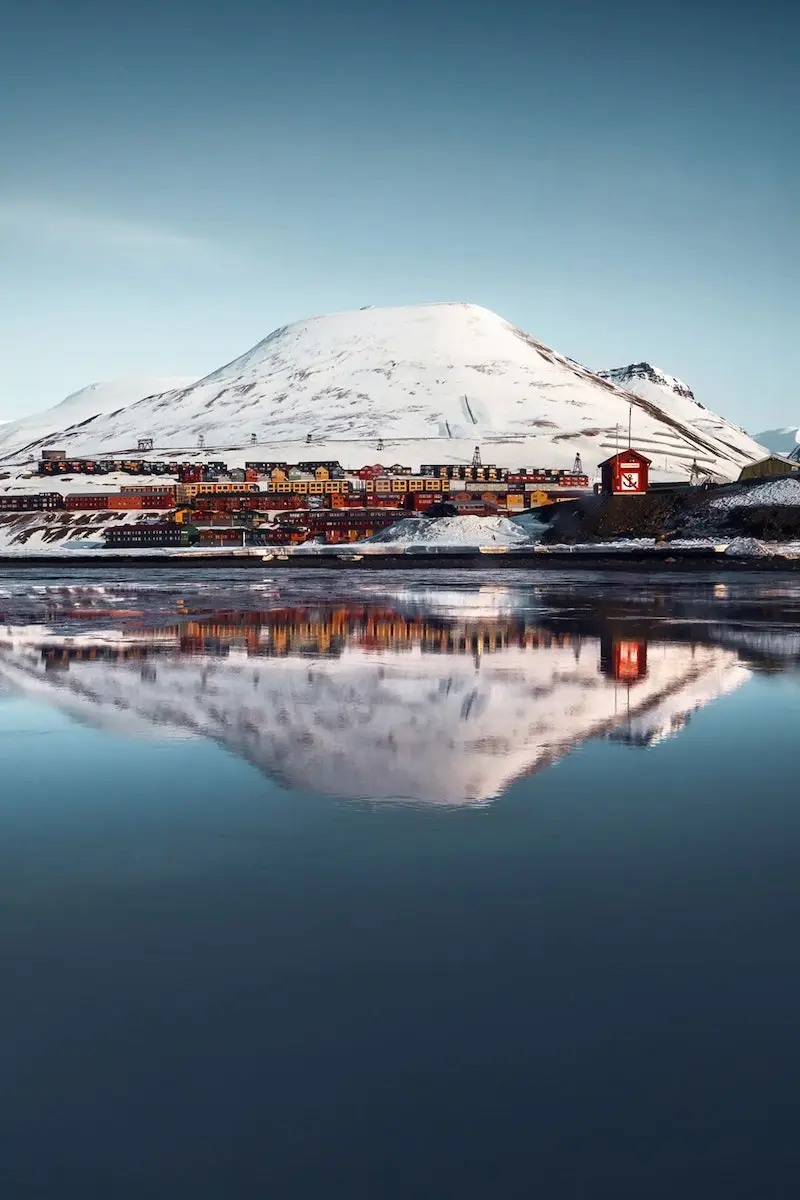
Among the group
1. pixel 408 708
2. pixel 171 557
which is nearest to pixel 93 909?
pixel 408 708

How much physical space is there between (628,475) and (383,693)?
105 metres

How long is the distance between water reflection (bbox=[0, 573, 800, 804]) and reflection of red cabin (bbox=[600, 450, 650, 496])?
85.3 m

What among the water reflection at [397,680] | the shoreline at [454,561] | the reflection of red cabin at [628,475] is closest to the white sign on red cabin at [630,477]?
the reflection of red cabin at [628,475]

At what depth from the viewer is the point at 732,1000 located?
5027mm

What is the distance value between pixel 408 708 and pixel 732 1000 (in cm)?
905

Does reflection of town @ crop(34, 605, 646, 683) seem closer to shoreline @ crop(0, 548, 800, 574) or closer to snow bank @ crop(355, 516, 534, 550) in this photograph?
shoreline @ crop(0, 548, 800, 574)

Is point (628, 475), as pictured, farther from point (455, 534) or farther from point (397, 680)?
point (397, 680)

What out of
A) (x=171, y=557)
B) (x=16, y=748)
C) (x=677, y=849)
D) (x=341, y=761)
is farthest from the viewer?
(x=171, y=557)

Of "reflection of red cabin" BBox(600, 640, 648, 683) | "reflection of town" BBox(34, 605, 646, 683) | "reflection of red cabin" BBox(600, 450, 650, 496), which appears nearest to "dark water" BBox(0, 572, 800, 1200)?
"reflection of red cabin" BBox(600, 640, 648, 683)

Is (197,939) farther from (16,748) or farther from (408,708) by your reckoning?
(408,708)

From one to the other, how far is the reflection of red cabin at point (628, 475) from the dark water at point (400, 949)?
10467 cm

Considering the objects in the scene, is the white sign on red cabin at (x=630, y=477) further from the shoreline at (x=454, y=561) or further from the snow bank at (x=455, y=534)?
the shoreline at (x=454, y=561)

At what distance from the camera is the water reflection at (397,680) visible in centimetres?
1088

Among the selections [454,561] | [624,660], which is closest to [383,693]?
[624,660]
